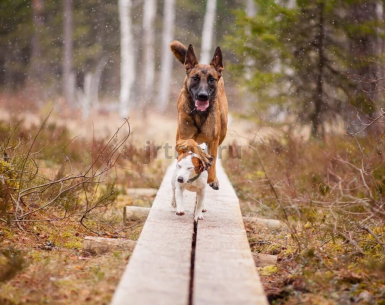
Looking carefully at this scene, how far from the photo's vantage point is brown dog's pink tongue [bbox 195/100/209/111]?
6.70 m

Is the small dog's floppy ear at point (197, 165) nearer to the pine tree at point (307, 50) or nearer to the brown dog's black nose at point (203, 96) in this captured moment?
the brown dog's black nose at point (203, 96)

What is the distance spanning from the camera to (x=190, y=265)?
4125 millimetres

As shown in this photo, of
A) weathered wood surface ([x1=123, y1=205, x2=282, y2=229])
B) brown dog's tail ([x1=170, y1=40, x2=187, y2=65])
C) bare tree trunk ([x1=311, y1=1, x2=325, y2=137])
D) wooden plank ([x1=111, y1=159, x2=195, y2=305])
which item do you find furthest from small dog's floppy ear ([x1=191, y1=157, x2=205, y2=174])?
bare tree trunk ([x1=311, y1=1, x2=325, y2=137])

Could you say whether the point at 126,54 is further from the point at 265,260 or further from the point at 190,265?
the point at 190,265

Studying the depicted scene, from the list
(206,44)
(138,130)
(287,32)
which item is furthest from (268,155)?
(206,44)

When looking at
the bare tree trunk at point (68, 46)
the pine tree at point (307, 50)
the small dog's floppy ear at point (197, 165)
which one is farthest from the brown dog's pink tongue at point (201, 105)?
the bare tree trunk at point (68, 46)

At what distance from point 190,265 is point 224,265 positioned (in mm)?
278

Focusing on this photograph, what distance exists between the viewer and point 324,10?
464 inches

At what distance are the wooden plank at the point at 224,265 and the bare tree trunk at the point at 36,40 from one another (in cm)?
2746

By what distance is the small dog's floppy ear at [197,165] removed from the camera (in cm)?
573

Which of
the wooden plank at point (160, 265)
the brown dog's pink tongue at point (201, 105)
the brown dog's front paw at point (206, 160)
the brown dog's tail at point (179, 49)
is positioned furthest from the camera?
the brown dog's tail at point (179, 49)

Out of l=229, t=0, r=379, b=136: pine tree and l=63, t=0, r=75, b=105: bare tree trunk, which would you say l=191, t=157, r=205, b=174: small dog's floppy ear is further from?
l=63, t=0, r=75, b=105: bare tree trunk

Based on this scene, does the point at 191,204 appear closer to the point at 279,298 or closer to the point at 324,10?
the point at 279,298

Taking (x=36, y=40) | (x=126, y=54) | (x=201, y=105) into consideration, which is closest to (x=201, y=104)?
(x=201, y=105)
